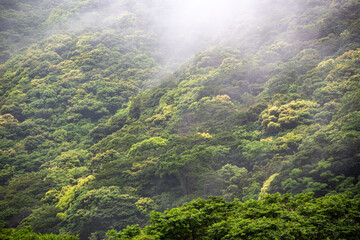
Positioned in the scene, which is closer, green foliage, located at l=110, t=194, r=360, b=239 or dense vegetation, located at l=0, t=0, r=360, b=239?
green foliage, located at l=110, t=194, r=360, b=239

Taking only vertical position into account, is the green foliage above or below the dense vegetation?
below

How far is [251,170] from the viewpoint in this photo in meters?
22.6

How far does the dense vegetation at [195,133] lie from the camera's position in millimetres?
9117

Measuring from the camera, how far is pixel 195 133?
1041 inches

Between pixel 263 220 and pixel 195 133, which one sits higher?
pixel 195 133

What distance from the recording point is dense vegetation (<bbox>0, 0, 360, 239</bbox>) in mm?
9117

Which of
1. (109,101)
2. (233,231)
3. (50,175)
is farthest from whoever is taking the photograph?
(109,101)


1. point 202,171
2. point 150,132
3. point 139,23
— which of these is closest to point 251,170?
point 202,171

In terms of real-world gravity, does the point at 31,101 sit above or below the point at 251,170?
above

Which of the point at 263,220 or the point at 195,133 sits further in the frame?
the point at 195,133

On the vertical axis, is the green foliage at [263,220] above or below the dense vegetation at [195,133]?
below

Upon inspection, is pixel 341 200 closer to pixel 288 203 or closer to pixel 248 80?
pixel 288 203

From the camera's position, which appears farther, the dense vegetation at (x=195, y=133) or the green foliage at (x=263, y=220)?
the dense vegetation at (x=195, y=133)

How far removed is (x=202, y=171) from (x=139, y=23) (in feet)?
177
